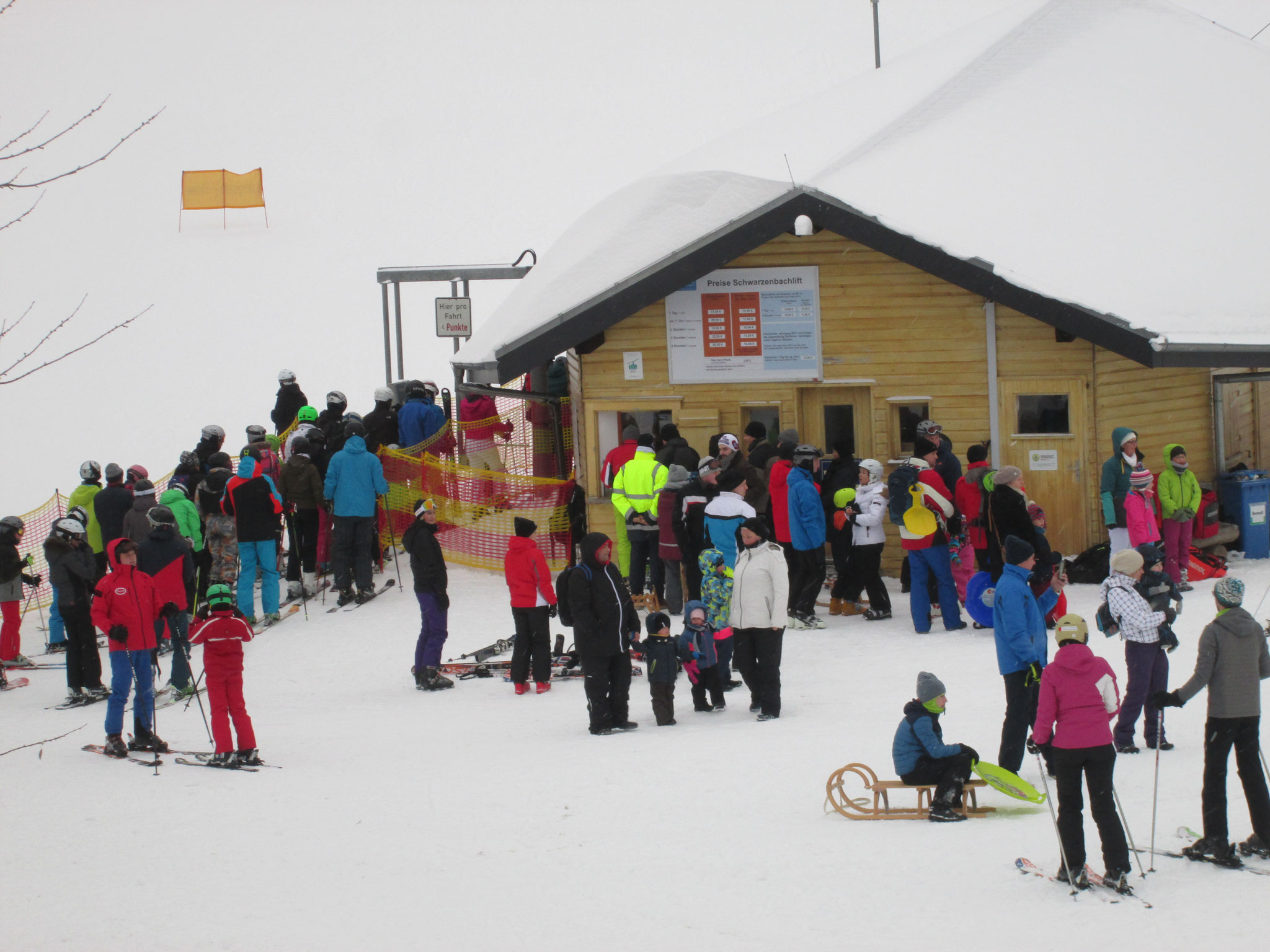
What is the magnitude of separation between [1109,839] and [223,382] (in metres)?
31.0

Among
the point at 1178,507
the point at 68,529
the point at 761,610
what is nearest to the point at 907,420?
the point at 1178,507

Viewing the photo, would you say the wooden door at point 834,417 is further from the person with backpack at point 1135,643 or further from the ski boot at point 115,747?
the ski boot at point 115,747

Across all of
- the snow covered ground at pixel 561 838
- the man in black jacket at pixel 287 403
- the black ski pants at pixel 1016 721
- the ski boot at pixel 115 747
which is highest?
the man in black jacket at pixel 287 403

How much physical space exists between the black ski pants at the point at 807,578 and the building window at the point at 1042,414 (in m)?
3.08

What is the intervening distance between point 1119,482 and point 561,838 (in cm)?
745

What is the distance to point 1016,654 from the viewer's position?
8.02 m

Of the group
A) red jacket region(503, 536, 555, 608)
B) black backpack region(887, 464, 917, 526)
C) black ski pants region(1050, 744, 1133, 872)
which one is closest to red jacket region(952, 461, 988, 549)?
black backpack region(887, 464, 917, 526)

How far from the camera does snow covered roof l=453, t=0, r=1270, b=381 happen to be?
13.8 metres

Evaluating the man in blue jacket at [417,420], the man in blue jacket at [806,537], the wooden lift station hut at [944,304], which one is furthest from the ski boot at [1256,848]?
the man in blue jacket at [417,420]

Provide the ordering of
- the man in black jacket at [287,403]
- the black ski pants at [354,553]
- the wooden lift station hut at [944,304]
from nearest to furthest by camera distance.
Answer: the wooden lift station hut at [944,304]
the black ski pants at [354,553]
the man in black jacket at [287,403]

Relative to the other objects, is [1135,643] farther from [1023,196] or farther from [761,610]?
[1023,196]

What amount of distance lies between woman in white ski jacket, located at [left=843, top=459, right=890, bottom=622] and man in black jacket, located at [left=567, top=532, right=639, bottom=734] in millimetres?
3491

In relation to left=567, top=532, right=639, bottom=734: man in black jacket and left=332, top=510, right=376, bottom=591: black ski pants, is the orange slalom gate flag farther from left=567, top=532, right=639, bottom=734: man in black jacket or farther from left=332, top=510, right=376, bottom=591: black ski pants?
left=567, top=532, right=639, bottom=734: man in black jacket

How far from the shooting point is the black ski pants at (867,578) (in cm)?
1285
